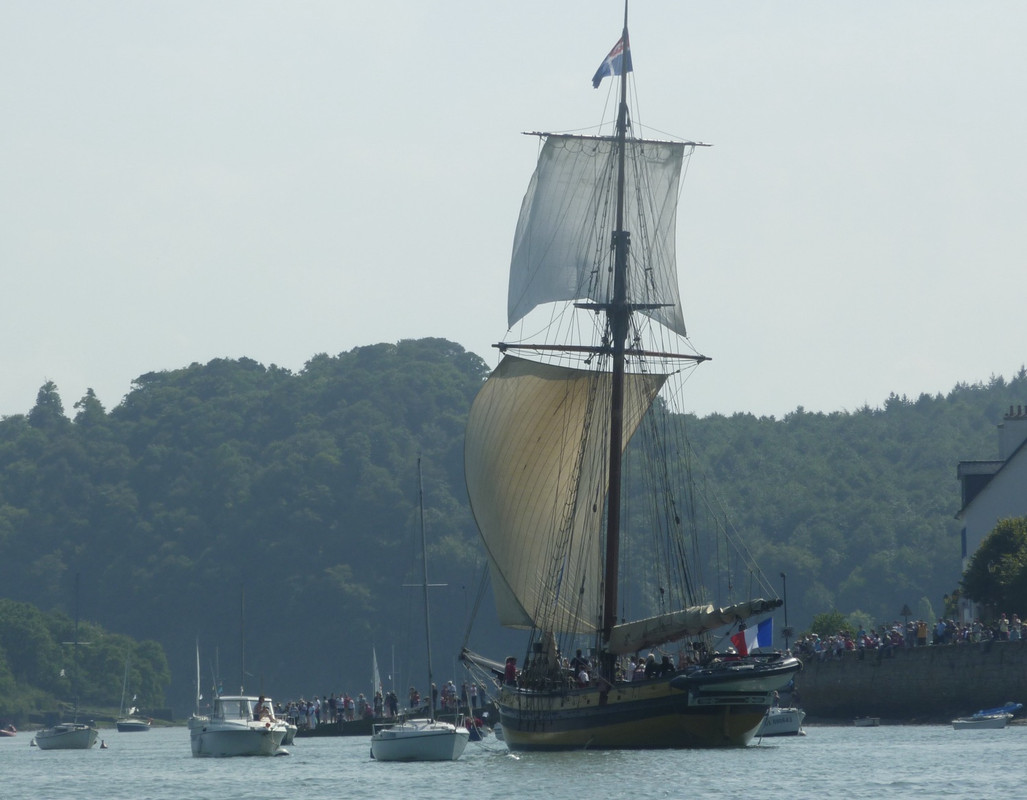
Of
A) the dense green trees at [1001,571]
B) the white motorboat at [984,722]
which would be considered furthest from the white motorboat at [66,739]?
the white motorboat at [984,722]

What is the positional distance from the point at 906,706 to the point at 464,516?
105 meters

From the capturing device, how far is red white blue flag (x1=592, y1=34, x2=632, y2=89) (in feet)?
227

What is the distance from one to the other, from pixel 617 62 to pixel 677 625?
63.7ft

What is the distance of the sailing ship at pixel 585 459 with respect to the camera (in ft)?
195

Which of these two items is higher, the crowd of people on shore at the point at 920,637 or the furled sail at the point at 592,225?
the furled sail at the point at 592,225

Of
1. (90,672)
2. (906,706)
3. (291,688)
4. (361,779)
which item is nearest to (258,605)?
(291,688)

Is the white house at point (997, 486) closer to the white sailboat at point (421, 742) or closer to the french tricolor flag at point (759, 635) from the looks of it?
the french tricolor flag at point (759, 635)

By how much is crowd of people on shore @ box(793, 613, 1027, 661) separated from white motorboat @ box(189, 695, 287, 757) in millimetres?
20987

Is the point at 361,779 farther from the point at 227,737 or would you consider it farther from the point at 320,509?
the point at 320,509

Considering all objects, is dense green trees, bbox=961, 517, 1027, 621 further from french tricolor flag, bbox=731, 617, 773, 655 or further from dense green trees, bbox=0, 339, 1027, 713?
dense green trees, bbox=0, 339, 1027, 713

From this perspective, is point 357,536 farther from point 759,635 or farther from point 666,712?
point 666,712

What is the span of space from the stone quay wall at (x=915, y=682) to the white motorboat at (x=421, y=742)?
17.6 meters

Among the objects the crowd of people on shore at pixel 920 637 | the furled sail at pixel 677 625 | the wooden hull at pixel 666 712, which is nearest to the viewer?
the wooden hull at pixel 666 712

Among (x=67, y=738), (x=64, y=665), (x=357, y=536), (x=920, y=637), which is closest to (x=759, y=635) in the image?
(x=920, y=637)
